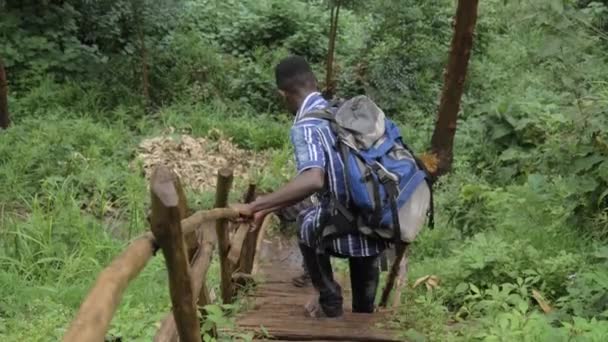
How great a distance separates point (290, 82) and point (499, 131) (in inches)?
195

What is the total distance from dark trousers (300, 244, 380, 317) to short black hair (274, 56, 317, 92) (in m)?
0.97

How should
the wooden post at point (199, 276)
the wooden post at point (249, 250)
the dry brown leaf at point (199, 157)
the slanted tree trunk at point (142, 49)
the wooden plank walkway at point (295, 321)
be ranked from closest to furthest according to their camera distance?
the wooden post at point (199, 276), the wooden plank walkway at point (295, 321), the wooden post at point (249, 250), the dry brown leaf at point (199, 157), the slanted tree trunk at point (142, 49)

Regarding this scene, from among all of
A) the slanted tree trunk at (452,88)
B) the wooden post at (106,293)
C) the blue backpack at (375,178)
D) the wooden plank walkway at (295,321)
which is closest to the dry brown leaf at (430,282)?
the wooden plank walkway at (295,321)

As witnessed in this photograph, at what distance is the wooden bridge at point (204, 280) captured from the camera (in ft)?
6.37

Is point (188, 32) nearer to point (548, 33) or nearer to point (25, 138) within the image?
point (25, 138)

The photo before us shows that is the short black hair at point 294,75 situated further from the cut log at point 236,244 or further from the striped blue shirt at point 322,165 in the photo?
the cut log at point 236,244

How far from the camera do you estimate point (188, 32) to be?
1479cm

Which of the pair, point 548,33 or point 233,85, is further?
point 233,85

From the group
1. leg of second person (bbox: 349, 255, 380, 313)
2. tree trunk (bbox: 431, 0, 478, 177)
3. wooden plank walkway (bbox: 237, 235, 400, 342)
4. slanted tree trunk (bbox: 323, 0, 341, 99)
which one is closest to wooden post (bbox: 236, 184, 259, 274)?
wooden plank walkway (bbox: 237, 235, 400, 342)

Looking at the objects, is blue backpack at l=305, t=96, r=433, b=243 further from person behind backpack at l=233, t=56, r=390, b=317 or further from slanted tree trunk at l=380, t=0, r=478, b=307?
slanted tree trunk at l=380, t=0, r=478, b=307

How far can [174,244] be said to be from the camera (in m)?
2.26

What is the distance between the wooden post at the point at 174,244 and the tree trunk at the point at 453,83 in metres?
6.66

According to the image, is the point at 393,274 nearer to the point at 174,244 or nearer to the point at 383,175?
the point at 383,175

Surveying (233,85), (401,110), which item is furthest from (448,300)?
(233,85)
